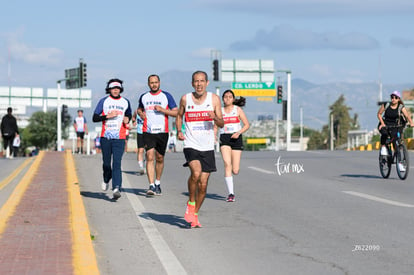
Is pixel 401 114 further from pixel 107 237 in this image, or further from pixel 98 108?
pixel 107 237

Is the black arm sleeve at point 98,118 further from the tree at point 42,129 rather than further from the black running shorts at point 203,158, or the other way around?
the tree at point 42,129

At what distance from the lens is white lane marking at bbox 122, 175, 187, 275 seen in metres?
7.10

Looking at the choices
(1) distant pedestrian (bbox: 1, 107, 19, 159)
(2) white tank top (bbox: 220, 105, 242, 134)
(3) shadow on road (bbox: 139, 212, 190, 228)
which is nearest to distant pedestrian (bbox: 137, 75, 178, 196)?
(2) white tank top (bbox: 220, 105, 242, 134)

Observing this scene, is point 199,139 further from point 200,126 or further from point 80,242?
point 80,242

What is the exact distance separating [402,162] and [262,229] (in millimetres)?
8216

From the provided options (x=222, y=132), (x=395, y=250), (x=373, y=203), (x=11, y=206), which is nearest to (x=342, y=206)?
(x=373, y=203)

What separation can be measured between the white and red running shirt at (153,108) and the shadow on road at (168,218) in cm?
260

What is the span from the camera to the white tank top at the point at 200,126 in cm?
955

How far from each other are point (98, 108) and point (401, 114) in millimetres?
7076

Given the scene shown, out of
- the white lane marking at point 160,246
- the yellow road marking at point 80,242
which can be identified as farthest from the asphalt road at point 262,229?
the yellow road marking at point 80,242

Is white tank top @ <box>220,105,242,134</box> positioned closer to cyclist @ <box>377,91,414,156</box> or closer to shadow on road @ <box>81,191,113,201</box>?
shadow on road @ <box>81,191,113,201</box>

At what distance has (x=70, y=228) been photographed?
9.12 metres

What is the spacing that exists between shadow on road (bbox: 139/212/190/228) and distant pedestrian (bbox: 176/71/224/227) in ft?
1.30

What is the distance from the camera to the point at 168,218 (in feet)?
34.6
